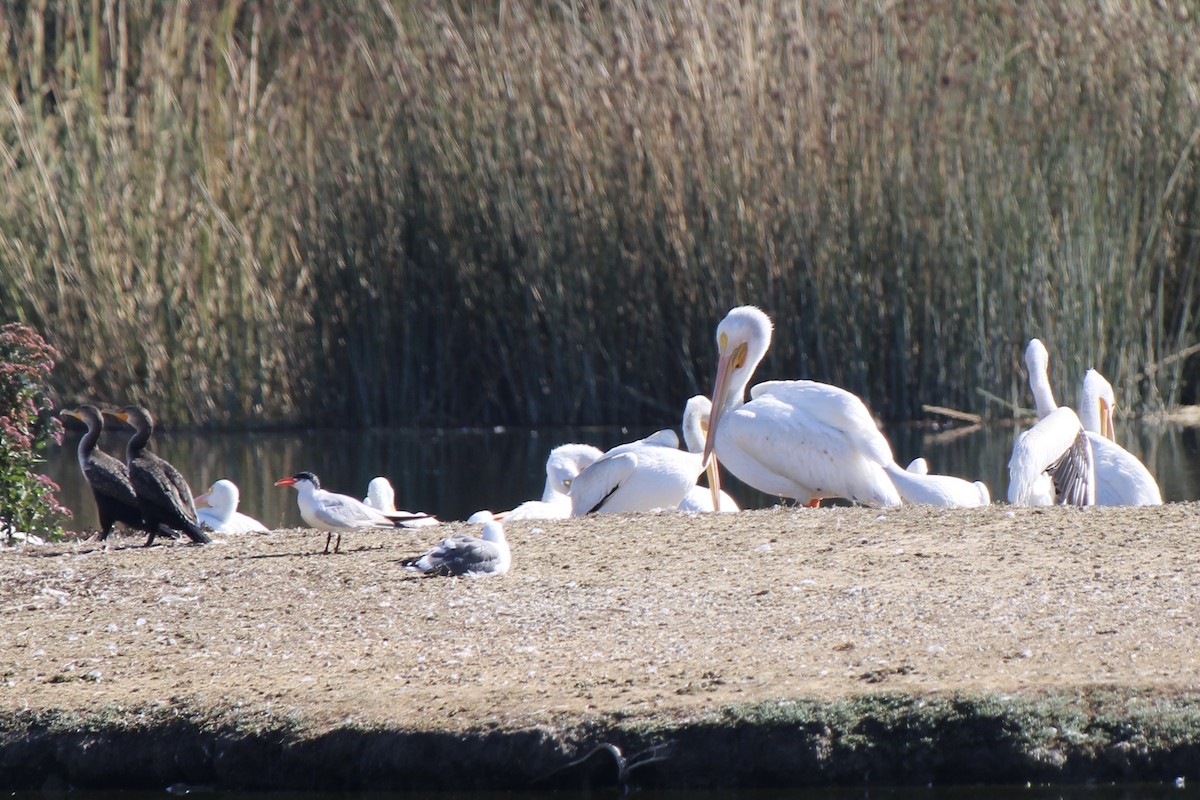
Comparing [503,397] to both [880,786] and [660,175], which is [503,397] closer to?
[660,175]

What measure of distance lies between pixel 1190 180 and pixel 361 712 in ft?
38.5

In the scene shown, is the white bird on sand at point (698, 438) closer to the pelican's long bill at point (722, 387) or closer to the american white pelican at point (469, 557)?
the pelican's long bill at point (722, 387)

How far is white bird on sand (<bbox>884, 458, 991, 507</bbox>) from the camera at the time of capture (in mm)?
8336

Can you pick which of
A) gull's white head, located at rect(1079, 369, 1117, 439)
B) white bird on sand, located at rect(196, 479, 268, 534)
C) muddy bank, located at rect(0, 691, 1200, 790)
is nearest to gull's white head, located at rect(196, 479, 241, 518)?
white bird on sand, located at rect(196, 479, 268, 534)

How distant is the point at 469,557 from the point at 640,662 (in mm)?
1265

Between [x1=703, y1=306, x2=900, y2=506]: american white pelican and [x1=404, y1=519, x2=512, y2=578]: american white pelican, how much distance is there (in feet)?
8.96

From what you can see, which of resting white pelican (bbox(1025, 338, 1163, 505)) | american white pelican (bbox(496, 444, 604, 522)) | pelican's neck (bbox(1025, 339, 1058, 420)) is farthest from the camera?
pelican's neck (bbox(1025, 339, 1058, 420))

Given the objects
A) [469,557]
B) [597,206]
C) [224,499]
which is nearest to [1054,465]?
[469,557]

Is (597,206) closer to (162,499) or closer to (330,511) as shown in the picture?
(162,499)

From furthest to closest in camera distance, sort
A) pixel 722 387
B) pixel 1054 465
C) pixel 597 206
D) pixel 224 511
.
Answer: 1. pixel 597 206
2. pixel 722 387
3. pixel 224 511
4. pixel 1054 465

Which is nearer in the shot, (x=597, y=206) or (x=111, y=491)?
(x=111, y=491)

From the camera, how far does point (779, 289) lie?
14.6 metres

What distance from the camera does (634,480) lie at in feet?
29.4

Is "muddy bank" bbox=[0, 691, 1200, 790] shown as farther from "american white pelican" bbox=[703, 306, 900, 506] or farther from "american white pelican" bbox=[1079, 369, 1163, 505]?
"american white pelican" bbox=[703, 306, 900, 506]
